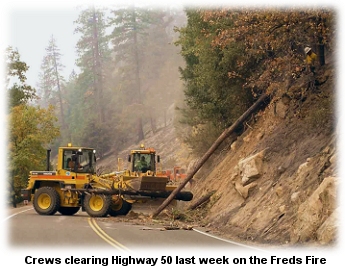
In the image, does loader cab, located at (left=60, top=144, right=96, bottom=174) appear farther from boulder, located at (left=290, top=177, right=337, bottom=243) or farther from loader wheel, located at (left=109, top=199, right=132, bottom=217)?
boulder, located at (left=290, top=177, right=337, bottom=243)

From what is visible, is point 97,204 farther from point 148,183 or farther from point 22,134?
point 22,134

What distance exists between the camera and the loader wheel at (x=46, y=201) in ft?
99.4

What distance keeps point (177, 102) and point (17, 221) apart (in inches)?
2062

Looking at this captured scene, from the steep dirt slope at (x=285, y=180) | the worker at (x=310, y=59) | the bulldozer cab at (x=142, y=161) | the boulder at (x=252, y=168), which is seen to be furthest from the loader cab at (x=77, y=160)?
the worker at (x=310, y=59)

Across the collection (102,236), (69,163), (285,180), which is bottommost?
(102,236)

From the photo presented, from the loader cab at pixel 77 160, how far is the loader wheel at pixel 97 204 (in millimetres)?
2079

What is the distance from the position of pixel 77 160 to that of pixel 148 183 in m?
4.64

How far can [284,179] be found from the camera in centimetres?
2120

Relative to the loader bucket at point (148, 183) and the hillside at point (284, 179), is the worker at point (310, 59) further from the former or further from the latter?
the loader bucket at point (148, 183)

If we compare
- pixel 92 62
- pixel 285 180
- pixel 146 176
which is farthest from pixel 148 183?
pixel 92 62

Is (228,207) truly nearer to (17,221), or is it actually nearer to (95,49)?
(17,221)

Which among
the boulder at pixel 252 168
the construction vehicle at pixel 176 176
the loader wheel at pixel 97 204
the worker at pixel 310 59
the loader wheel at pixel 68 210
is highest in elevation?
the worker at pixel 310 59

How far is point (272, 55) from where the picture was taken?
2631 centimetres

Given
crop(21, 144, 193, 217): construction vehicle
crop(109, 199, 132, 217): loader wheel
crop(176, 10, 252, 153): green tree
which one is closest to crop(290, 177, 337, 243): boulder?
crop(176, 10, 252, 153): green tree
